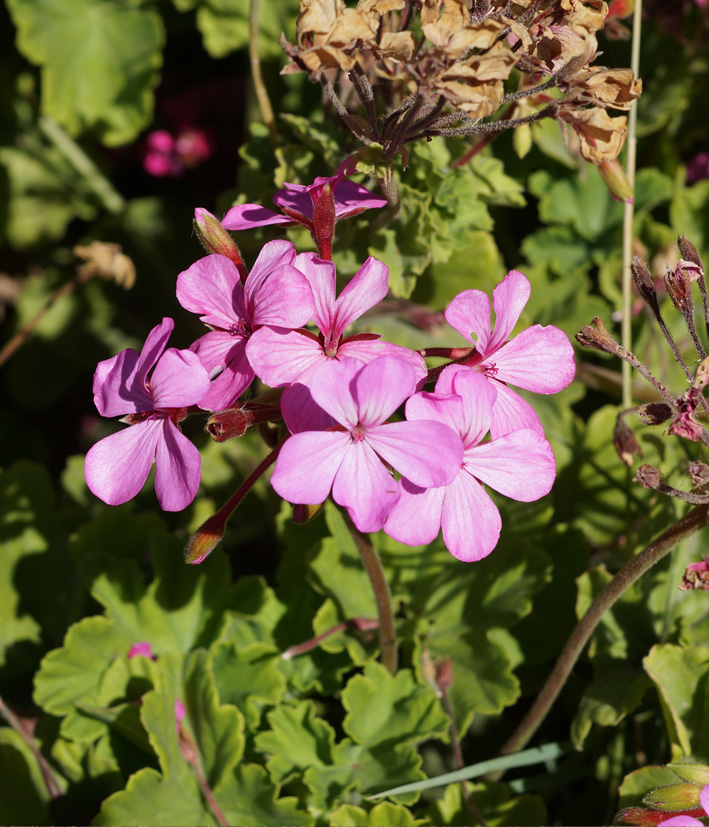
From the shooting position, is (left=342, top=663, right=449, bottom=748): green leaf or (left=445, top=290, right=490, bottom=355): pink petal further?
(left=342, top=663, right=449, bottom=748): green leaf

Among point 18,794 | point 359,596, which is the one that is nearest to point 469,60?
point 359,596

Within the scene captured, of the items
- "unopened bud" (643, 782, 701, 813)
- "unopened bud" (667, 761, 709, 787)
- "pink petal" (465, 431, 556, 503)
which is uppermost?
"pink petal" (465, 431, 556, 503)

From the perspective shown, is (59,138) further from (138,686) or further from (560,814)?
(560,814)

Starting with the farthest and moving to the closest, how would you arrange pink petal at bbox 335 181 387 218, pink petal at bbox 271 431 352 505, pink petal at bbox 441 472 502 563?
pink petal at bbox 335 181 387 218, pink petal at bbox 441 472 502 563, pink petal at bbox 271 431 352 505

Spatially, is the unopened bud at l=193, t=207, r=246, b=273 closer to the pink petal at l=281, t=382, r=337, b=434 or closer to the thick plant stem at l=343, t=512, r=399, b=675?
the pink petal at l=281, t=382, r=337, b=434

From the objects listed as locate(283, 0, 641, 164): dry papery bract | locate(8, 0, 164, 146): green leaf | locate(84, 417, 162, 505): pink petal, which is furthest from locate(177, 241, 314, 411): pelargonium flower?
locate(8, 0, 164, 146): green leaf

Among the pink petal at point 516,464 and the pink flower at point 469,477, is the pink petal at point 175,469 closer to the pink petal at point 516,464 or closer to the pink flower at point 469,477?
the pink flower at point 469,477

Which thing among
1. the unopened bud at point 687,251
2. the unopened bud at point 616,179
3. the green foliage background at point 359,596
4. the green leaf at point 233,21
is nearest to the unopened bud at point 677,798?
the green foliage background at point 359,596
